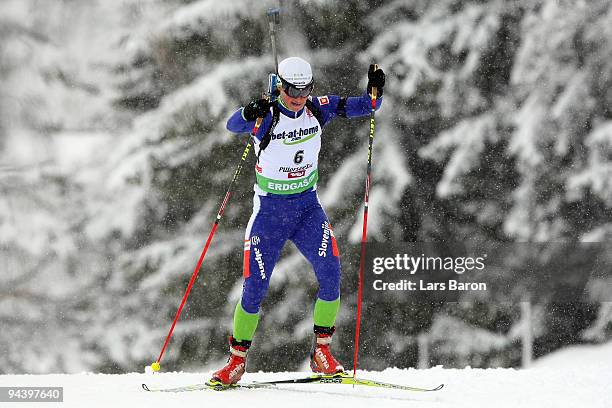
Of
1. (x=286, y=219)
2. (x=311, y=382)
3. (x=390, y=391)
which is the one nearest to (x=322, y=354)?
(x=311, y=382)

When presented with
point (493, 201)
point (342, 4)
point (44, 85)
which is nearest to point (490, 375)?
point (493, 201)

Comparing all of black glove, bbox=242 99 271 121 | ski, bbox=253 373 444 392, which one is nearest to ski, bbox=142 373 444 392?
ski, bbox=253 373 444 392

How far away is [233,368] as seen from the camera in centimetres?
561

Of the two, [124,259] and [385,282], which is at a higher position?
[124,259]

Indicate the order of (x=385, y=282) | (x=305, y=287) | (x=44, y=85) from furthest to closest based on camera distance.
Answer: (x=44, y=85)
(x=305, y=287)
(x=385, y=282)

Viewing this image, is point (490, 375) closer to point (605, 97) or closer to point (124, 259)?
point (605, 97)

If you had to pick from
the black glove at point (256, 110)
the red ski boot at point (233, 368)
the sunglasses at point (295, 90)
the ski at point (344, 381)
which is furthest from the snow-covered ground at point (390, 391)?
the sunglasses at point (295, 90)

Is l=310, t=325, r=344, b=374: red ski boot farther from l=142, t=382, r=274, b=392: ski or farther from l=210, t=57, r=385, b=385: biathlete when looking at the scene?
l=142, t=382, r=274, b=392: ski

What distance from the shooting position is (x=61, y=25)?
10156 mm

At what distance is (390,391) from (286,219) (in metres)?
1.32

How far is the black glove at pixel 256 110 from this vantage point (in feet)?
18.0

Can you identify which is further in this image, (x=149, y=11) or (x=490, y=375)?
(x=149, y=11)

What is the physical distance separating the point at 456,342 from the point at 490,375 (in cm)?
393

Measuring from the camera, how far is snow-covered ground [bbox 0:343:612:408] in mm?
4934
